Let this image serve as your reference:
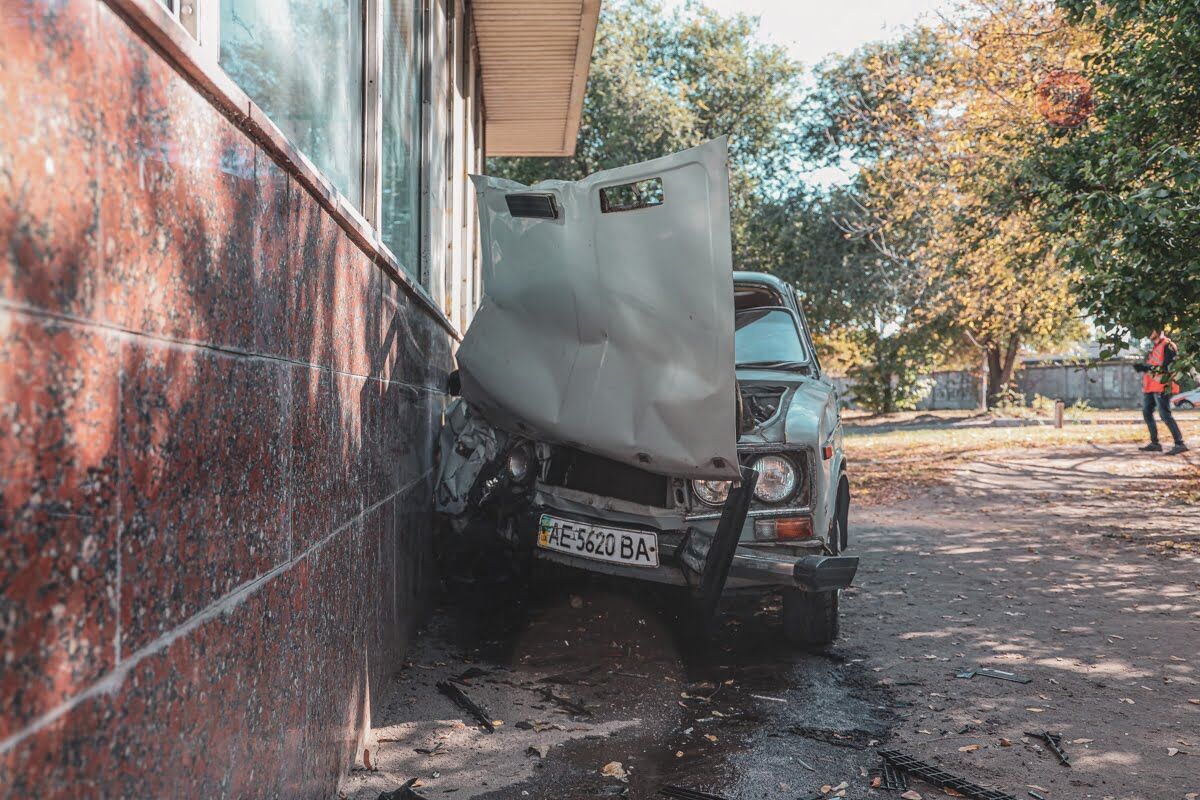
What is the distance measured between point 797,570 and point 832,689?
61 cm

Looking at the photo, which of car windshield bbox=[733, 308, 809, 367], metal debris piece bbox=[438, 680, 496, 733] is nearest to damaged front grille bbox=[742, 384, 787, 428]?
car windshield bbox=[733, 308, 809, 367]

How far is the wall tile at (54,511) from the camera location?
1.13 meters

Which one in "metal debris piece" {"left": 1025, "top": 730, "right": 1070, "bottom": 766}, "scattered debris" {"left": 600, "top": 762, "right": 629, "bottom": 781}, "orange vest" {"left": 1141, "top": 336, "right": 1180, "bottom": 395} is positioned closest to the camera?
"scattered debris" {"left": 600, "top": 762, "right": 629, "bottom": 781}

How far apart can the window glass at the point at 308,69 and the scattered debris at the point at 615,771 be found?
2358 millimetres

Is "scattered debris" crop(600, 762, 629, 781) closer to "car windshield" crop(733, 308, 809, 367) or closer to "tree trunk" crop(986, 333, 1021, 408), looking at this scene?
"car windshield" crop(733, 308, 809, 367)

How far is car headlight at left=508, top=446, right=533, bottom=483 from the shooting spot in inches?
194

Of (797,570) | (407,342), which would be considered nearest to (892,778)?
(797,570)

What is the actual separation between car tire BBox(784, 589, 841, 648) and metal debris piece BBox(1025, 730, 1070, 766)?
130cm

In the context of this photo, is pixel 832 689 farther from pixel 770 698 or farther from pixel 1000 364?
pixel 1000 364

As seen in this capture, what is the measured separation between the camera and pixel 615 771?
3371 mm

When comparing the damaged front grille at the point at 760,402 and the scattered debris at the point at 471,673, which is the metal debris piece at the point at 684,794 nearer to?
the scattered debris at the point at 471,673

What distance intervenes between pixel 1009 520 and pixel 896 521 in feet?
3.79

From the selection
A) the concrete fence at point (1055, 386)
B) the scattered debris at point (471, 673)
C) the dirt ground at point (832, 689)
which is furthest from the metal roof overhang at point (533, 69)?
the concrete fence at point (1055, 386)

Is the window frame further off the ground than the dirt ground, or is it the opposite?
the window frame
